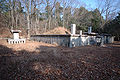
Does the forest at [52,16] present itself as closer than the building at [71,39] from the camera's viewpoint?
No

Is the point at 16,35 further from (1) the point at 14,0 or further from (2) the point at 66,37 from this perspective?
(1) the point at 14,0

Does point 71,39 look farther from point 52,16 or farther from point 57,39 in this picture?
point 52,16

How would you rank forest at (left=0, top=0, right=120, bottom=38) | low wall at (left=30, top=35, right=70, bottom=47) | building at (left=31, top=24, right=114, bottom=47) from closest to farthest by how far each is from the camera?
building at (left=31, top=24, right=114, bottom=47)
low wall at (left=30, top=35, right=70, bottom=47)
forest at (left=0, top=0, right=120, bottom=38)

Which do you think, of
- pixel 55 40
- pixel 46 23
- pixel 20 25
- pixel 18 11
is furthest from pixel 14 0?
pixel 55 40

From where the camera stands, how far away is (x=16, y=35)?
1006 cm

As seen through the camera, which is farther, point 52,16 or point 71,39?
point 52,16

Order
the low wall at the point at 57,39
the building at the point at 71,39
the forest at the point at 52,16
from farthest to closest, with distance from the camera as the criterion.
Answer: the forest at the point at 52,16 < the low wall at the point at 57,39 < the building at the point at 71,39

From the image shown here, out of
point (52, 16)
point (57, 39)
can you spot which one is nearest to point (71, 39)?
point (57, 39)

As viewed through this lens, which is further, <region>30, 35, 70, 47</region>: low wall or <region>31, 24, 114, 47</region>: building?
<region>30, 35, 70, 47</region>: low wall

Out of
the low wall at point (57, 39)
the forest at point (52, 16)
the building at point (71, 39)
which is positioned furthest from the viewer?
the forest at point (52, 16)

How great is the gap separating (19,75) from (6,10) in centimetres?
2577

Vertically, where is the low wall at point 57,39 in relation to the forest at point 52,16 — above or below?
below

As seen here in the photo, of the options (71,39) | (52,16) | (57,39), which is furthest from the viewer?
(52,16)

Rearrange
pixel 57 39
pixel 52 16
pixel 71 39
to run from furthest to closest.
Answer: pixel 52 16 < pixel 57 39 < pixel 71 39
